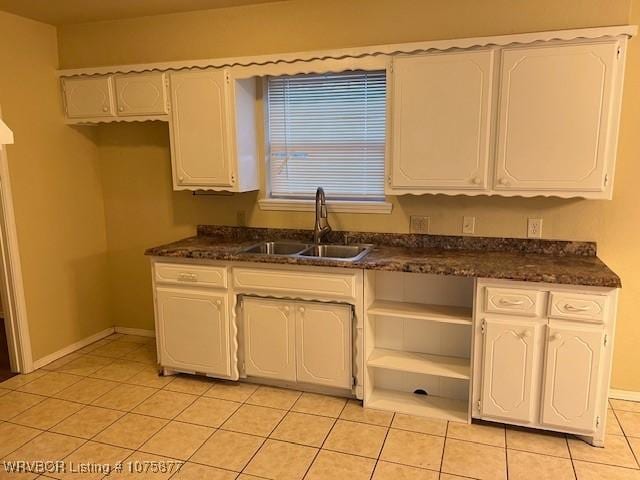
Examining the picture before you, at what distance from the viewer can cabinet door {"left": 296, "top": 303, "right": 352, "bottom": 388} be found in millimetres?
2893

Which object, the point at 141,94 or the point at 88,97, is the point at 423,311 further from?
the point at 88,97

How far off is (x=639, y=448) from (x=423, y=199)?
5.73 feet

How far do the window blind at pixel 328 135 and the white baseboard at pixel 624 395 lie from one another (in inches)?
72.9

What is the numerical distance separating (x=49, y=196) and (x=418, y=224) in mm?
2631

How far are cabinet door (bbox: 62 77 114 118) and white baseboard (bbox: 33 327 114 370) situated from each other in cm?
174

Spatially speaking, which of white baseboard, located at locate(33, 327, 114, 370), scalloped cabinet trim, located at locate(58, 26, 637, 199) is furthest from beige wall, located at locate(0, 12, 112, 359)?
scalloped cabinet trim, located at locate(58, 26, 637, 199)

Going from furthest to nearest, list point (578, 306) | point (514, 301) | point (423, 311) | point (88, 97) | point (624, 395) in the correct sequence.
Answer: point (88, 97) < point (624, 395) < point (423, 311) < point (514, 301) < point (578, 306)

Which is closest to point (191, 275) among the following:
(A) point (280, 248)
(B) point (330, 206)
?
(A) point (280, 248)

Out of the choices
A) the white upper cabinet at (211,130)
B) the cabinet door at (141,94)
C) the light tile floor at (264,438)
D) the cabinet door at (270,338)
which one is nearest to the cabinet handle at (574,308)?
the light tile floor at (264,438)

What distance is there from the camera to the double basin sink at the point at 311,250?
320 centimetres

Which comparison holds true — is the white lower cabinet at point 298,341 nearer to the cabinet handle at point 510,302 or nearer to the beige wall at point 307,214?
the beige wall at point 307,214

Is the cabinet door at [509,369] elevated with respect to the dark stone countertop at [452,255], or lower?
lower

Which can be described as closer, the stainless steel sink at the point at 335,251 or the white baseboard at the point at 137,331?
the stainless steel sink at the point at 335,251

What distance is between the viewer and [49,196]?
359 centimetres
